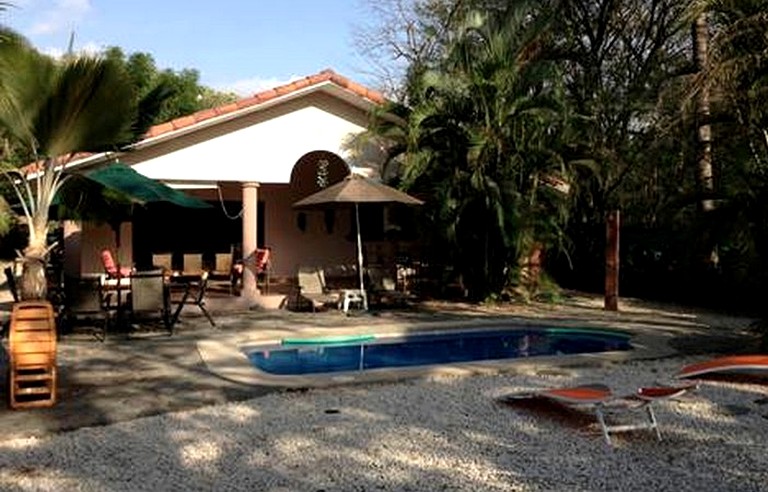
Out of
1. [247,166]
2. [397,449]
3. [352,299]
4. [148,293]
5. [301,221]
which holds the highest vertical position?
[247,166]

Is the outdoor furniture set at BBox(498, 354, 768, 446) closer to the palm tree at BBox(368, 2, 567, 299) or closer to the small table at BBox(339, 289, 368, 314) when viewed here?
the small table at BBox(339, 289, 368, 314)

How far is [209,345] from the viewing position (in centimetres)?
1152

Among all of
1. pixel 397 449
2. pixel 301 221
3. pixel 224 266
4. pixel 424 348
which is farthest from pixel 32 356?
pixel 301 221

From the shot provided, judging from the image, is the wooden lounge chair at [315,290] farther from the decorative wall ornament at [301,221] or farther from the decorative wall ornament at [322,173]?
the decorative wall ornament at [301,221]

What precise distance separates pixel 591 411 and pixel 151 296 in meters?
7.28

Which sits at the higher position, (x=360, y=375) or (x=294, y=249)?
(x=294, y=249)

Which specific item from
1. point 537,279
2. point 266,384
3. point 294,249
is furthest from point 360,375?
point 294,249

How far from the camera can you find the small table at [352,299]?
15906 millimetres

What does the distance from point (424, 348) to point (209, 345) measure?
330 cm

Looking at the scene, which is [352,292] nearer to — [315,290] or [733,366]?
[315,290]

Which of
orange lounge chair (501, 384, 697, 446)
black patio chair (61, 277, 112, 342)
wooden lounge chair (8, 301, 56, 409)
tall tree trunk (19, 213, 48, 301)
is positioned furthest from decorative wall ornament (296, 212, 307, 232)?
orange lounge chair (501, 384, 697, 446)

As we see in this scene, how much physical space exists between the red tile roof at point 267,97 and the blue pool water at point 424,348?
6.02m

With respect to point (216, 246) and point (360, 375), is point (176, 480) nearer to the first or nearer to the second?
point (360, 375)

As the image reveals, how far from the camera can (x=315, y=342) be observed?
12367mm
